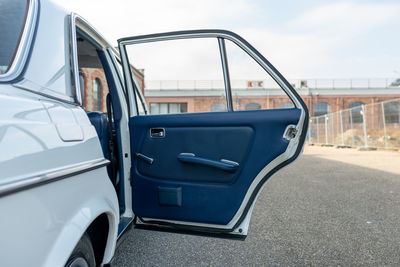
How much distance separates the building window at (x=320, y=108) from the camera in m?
40.5

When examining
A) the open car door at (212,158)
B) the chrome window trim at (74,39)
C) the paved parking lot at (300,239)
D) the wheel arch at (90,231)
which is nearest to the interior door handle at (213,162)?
the open car door at (212,158)

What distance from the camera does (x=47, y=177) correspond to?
106 centimetres

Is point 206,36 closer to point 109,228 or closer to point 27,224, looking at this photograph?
point 109,228

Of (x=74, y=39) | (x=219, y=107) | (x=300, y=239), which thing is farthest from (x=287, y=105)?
(x=300, y=239)

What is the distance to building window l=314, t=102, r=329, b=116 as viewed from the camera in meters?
40.5

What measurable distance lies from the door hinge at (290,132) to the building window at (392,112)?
42.9 ft

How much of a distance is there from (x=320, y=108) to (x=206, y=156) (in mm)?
42194

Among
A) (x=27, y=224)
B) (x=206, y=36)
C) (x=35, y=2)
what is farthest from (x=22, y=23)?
(x=206, y=36)

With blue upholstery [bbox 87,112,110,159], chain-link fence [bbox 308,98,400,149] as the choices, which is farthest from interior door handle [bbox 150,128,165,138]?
chain-link fence [bbox 308,98,400,149]

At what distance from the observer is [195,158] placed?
2.18 m

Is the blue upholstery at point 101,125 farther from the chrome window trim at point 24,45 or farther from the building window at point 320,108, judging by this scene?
the building window at point 320,108

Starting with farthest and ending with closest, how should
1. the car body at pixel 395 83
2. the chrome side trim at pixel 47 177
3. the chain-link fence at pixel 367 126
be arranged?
1. the car body at pixel 395 83
2. the chain-link fence at pixel 367 126
3. the chrome side trim at pixel 47 177

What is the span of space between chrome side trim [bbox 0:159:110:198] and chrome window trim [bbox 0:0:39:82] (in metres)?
0.40

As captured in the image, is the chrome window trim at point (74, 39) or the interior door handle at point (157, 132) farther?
the interior door handle at point (157, 132)
